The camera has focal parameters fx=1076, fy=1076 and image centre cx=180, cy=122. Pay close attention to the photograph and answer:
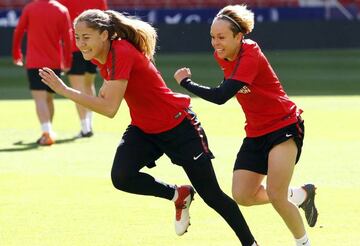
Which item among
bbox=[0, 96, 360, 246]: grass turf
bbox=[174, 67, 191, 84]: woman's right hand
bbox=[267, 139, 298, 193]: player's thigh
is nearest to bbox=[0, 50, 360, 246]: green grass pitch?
bbox=[0, 96, 360, 246]: grass turf

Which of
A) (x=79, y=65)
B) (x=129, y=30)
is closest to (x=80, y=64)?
(x=79, y=65)

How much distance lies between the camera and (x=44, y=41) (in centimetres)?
1459

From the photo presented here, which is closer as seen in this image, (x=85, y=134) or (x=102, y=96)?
(x=102, y=96)

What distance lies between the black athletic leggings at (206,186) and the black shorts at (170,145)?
0.04 meters

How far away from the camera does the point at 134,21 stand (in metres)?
7.81

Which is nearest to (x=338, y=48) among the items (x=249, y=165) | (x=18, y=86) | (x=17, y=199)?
(x=18, y=86)

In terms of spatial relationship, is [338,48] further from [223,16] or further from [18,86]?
[223,16]

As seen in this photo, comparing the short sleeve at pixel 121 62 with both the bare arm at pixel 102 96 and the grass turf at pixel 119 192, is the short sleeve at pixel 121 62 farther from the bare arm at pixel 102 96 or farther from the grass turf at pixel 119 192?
the grass turf at pixel 119 192

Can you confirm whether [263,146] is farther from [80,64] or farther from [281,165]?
[80,64]

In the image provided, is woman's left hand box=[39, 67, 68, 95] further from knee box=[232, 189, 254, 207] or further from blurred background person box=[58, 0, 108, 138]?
blurred background person box=[58, 0, 108, 138]

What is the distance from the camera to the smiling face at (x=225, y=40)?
7.54 m

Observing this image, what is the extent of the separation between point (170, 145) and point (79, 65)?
25.7ft

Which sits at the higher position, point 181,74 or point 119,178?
point 181,74

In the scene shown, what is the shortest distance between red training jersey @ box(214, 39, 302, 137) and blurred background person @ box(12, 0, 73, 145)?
707 cm
